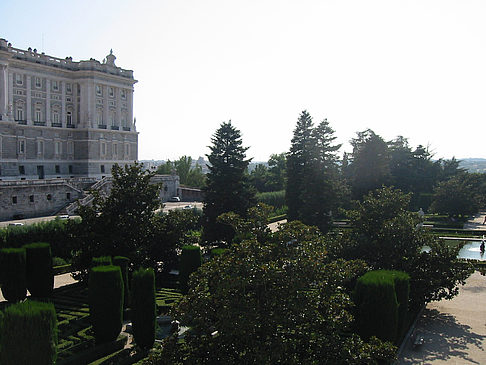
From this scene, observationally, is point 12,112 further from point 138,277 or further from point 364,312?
point 364,312

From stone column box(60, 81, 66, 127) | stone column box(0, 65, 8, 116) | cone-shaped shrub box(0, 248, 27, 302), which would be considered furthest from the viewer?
stone column box(60, 81, 66, 127)

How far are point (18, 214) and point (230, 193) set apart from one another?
21.7 metres

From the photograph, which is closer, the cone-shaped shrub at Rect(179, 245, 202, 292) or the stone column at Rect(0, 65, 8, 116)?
the cone-shaped shrub at Rect(179, 245, 202, 292)

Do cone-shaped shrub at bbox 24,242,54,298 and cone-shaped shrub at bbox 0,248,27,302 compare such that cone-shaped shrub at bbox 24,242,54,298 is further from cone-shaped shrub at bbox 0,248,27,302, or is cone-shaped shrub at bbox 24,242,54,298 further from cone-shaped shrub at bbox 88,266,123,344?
cone-shaped shrub at bbox 88,266,123,344

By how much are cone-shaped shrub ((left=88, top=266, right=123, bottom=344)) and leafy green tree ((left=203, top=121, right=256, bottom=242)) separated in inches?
615

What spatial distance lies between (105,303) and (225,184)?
59.7ft

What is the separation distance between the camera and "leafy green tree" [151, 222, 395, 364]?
9.81 m

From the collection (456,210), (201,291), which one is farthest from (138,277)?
(456,210)

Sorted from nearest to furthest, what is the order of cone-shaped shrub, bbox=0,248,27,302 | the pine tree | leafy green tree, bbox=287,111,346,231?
cone-shaped shrub, bbox=0,248,27,302 < leafy green tree, bbox=287,111,346,231 < the pine tree

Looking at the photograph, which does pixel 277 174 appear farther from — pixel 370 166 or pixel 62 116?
pixel 62 116

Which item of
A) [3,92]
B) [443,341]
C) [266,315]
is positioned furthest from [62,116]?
[266,315]

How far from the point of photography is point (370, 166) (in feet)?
152

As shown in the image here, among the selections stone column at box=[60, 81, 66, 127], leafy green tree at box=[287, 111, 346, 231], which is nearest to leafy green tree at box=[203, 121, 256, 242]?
leafy green tree at box=[287, 111, 346, 231]

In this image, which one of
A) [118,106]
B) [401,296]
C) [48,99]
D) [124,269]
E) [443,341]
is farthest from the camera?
[118,106]
